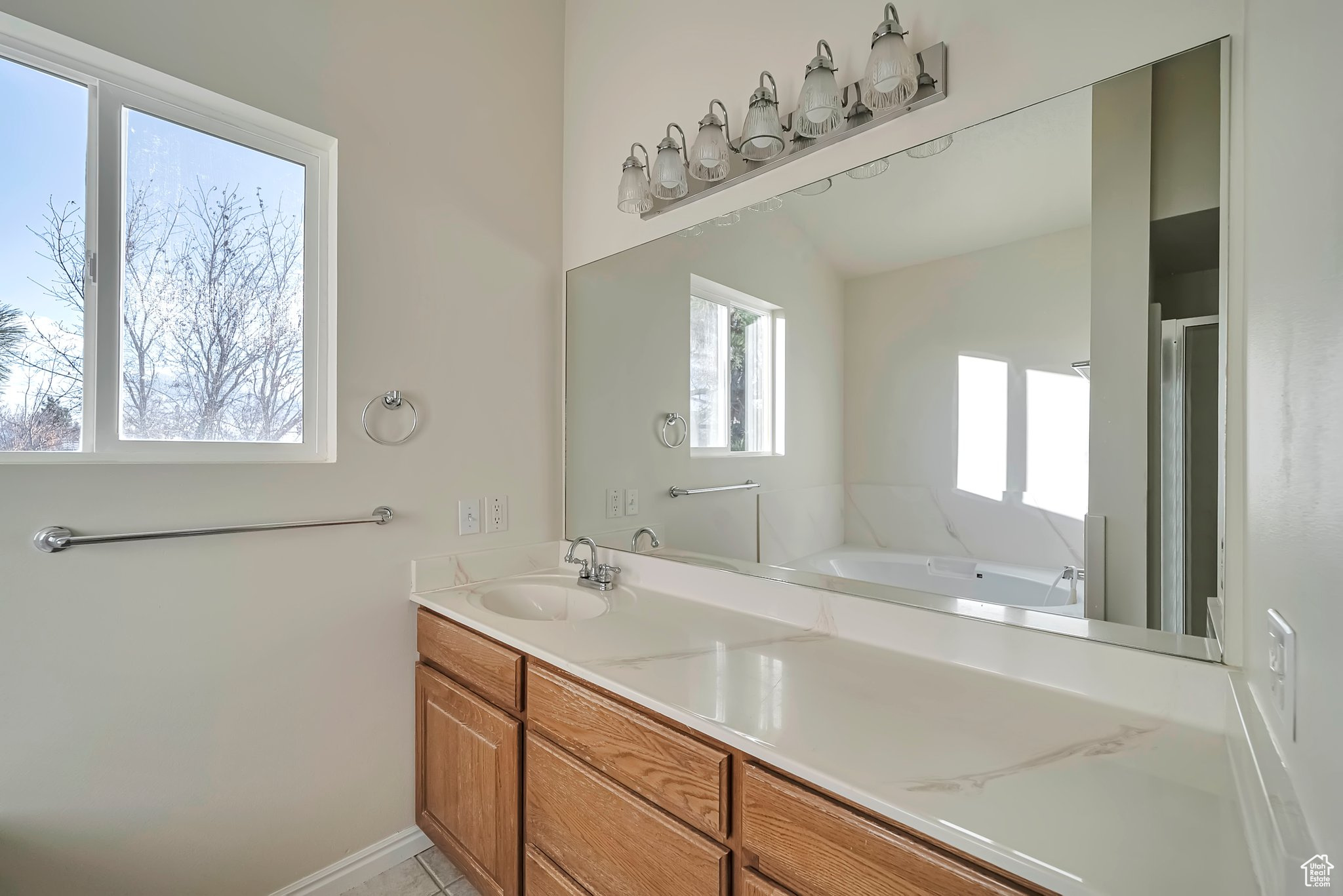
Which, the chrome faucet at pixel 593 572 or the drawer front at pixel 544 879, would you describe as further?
the chrome faucet at pixel 593 572

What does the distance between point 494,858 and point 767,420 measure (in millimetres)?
1298

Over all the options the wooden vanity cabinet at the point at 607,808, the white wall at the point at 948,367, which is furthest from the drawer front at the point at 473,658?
the white wall at the point at 948,367

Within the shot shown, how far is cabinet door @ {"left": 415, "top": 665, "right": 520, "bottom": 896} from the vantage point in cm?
138

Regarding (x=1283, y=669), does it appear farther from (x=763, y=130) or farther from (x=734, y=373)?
(x=763, y=130)

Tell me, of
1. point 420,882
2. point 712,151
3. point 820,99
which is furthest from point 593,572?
point 820,99

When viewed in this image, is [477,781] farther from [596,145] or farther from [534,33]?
[534,33]

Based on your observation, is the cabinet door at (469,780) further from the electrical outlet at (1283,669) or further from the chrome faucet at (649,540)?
the electrical outlet at (1283,669)

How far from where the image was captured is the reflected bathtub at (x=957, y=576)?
1.07 meters

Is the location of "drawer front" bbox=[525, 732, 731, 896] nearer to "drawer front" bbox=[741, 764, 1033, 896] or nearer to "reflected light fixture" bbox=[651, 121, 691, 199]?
"drawer front" bbox=[741, 764, 1033, 896]

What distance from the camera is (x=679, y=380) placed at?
1.77 metres

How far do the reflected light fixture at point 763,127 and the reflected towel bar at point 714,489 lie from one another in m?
0.83

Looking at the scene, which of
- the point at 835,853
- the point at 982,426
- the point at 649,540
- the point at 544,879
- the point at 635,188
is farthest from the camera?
the point at 649,540

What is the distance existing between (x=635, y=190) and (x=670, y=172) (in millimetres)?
140

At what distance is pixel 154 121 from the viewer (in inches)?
55.0
